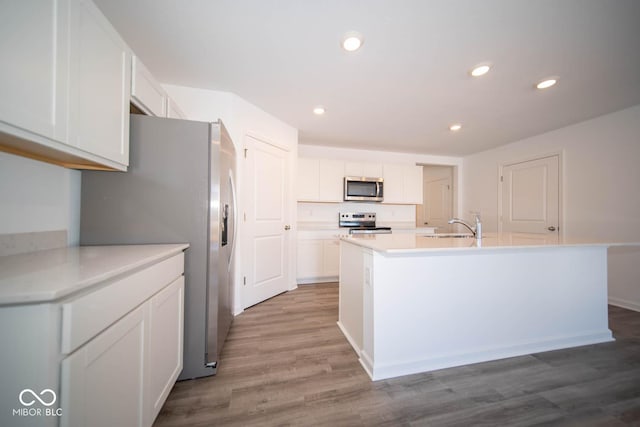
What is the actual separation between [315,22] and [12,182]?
5.96ft

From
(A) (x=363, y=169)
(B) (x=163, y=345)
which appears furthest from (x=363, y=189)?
(B) (x=163, y=345)

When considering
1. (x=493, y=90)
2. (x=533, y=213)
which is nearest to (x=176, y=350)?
(x=493, y=90)

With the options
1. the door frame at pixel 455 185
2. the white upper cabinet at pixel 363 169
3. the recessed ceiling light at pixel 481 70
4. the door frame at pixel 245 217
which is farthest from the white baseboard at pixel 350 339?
the door frame at pixel 455 185

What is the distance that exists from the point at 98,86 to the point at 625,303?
524 centimetres

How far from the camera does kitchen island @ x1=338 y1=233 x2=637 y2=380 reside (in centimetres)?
150

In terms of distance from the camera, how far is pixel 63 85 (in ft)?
3.04

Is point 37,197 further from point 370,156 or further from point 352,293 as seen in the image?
point 370,156

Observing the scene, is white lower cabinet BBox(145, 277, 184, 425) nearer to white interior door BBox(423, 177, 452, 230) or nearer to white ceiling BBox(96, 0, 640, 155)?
white ceiling BBox(96, 0, 640, 155)

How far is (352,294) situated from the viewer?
1867mm

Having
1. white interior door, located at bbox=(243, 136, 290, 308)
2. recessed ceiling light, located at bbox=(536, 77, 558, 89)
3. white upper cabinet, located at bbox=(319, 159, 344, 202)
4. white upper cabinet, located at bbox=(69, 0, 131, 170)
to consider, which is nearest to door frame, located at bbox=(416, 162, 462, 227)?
white upper cabinet, located at bbox=(319, 159, 344, 202)

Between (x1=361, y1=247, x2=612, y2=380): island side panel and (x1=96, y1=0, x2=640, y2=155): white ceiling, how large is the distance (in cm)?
151

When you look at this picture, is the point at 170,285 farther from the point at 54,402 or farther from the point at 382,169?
the point at 382,169

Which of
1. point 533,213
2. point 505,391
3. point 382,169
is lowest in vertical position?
point 505,391

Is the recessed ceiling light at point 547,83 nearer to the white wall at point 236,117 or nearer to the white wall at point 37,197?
the white wall at point 236,117
